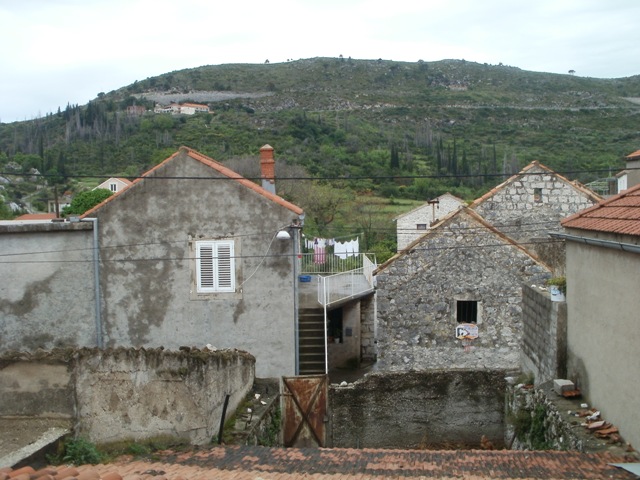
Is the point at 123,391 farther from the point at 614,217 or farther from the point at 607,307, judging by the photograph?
the point at 614,217

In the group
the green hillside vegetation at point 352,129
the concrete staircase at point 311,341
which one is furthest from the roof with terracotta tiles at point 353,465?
the green hillside vegetation at point 352,129

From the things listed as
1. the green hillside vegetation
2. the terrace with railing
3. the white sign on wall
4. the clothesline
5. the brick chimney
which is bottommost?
the white sign on wall

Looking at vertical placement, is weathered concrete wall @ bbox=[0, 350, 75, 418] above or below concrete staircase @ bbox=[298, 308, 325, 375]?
above

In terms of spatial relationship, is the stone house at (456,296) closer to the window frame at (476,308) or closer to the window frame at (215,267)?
the window frame at (476,308)

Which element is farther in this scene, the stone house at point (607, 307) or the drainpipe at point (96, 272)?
the drainpipe at point (96, 272)

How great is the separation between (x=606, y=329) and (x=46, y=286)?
37.5 feet

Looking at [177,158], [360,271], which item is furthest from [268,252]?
[360,271]

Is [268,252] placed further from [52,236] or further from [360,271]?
[360,271]

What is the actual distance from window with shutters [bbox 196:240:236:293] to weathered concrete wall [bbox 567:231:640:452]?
24.5ft

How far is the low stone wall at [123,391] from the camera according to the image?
316 inches

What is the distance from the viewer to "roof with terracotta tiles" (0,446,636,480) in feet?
23.2

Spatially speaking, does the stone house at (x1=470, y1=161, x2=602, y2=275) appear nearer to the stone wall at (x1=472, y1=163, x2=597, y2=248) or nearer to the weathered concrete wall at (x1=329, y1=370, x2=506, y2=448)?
the stone wall at (x1=472, y1=163, x2=597, y2=248)

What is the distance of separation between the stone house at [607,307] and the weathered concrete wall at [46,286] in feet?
33.3

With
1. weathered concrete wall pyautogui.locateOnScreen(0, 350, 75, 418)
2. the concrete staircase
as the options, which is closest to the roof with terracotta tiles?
weathered concrete wall pyautogui.locateOnScreen(0, 350, 75, 418)
